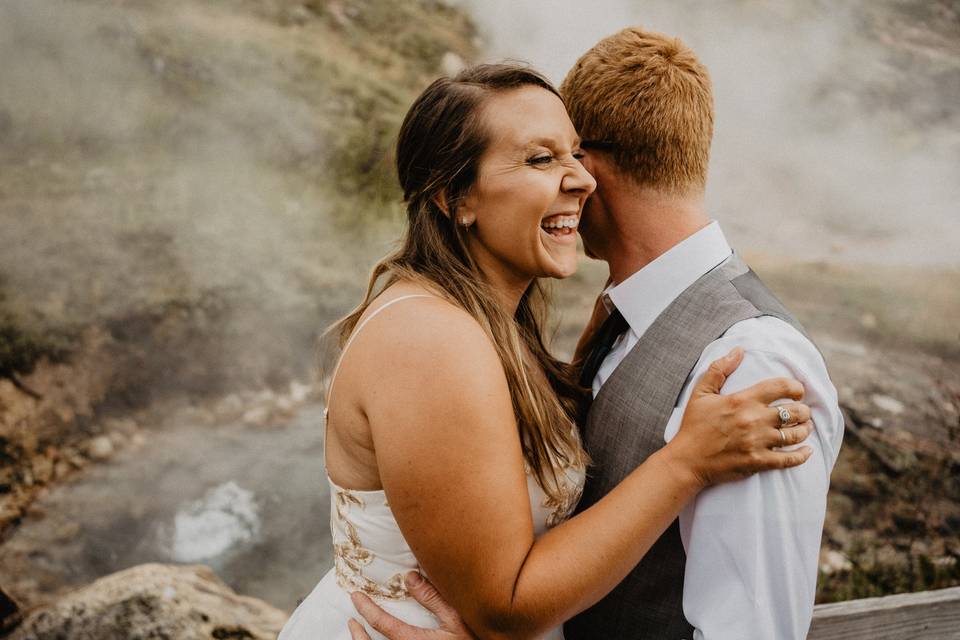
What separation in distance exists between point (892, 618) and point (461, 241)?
1.47m

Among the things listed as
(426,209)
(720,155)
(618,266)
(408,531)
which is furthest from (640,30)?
(720,155)

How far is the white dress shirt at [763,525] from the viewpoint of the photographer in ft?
4.11

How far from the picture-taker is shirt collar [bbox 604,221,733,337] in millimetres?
1599

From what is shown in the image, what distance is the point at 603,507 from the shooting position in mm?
1319

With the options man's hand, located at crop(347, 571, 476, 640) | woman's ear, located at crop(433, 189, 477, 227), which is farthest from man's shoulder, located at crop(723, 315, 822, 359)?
man's hand, located at crop(347, 571, 476, 640)

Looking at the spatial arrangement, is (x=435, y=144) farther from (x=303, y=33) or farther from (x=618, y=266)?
(x=303, y=33)

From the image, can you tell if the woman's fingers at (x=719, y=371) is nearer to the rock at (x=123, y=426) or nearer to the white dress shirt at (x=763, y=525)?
the white dress shirt at (x=763, y=525)

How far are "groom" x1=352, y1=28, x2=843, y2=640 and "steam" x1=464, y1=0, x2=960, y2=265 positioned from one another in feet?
9.60

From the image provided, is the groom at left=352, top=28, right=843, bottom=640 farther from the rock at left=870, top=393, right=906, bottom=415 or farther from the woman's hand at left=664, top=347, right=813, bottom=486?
the rock at left=870, top=393, right=906, bottom=415

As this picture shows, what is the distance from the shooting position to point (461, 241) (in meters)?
1.61

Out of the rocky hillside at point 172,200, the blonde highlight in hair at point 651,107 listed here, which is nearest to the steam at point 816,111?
the rocky hillside at point 172,200

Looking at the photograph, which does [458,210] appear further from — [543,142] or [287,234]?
[287,234]

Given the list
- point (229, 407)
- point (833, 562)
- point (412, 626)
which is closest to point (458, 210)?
point (412, 626)

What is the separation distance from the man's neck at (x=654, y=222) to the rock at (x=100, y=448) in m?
2.29
